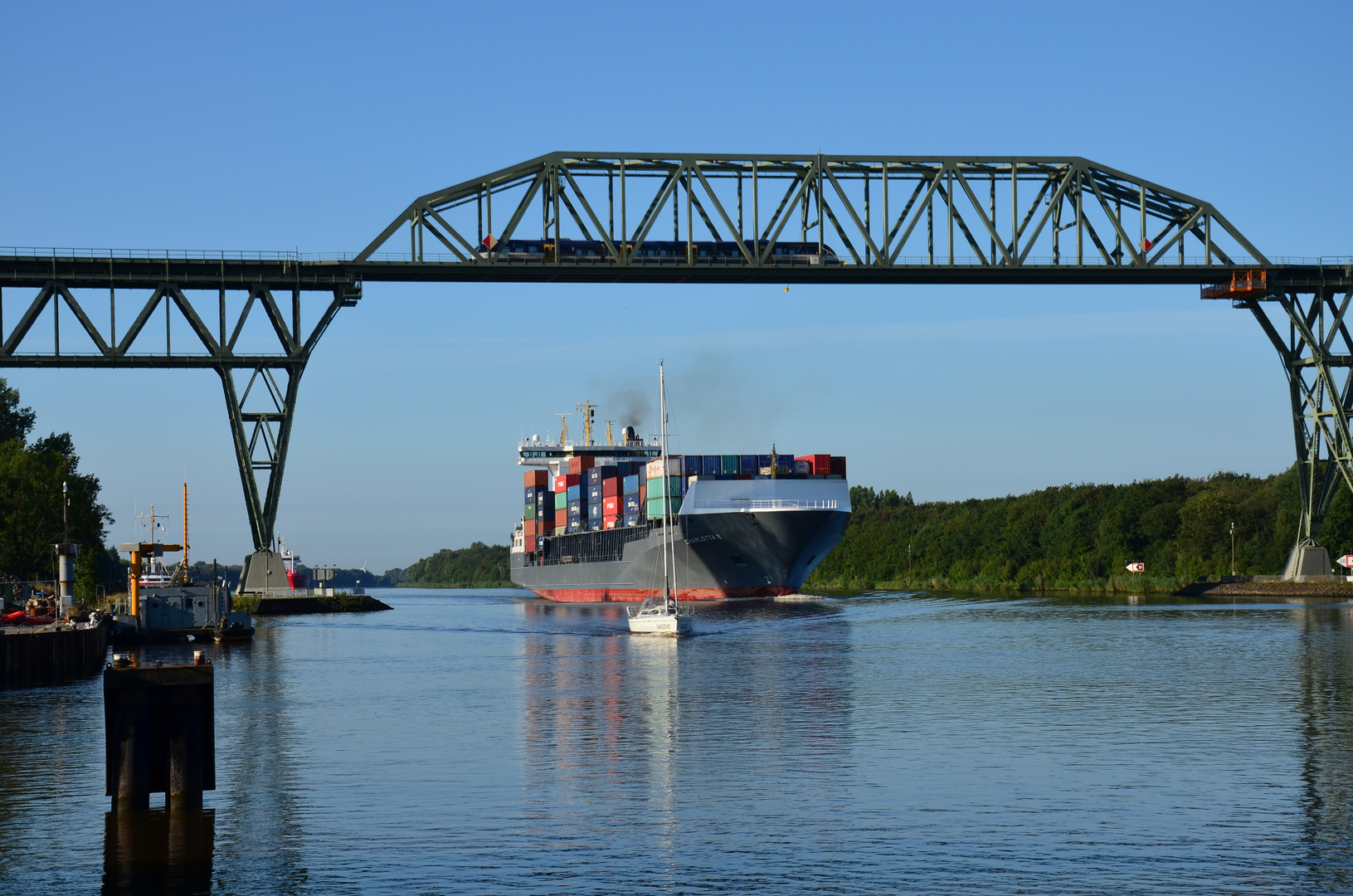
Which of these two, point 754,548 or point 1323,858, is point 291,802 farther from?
point 754,548

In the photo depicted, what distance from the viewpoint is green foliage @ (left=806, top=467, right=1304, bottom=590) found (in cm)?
12238

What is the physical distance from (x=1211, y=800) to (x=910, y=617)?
208 feet

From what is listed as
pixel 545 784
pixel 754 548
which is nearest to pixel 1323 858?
pixel 545 784

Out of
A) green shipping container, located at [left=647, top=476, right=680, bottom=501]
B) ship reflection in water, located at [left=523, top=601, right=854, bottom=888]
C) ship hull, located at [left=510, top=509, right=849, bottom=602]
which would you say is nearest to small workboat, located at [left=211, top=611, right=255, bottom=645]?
ship reflection in water, located at [left=523, top=601, right=854, bottom=888]

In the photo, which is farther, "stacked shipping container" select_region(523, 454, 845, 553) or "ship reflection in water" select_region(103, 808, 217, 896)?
"stacked shipping container" select_region(523, 454, 845, 553)

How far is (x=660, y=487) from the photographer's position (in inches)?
4149

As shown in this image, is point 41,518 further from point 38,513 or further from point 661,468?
point 661,468

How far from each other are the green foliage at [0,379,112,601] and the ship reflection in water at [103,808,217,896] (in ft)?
246

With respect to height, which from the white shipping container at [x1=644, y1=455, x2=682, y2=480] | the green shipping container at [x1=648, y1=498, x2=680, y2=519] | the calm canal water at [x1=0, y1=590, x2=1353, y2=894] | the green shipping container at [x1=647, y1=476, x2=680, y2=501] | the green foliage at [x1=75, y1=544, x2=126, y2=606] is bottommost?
the calm canal water at [x1=0, y1=590, x2=1353, y2=894]

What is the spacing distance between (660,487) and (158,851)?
3374 inches

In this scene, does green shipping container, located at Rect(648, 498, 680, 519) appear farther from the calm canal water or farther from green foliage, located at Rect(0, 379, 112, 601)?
the calm canal water

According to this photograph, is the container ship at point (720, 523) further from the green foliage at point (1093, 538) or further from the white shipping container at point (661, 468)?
the green foliage at point (1093, 538)

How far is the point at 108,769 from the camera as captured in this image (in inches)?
866

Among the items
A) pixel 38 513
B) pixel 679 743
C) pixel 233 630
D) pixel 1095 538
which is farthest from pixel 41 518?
pixel 1095 538
